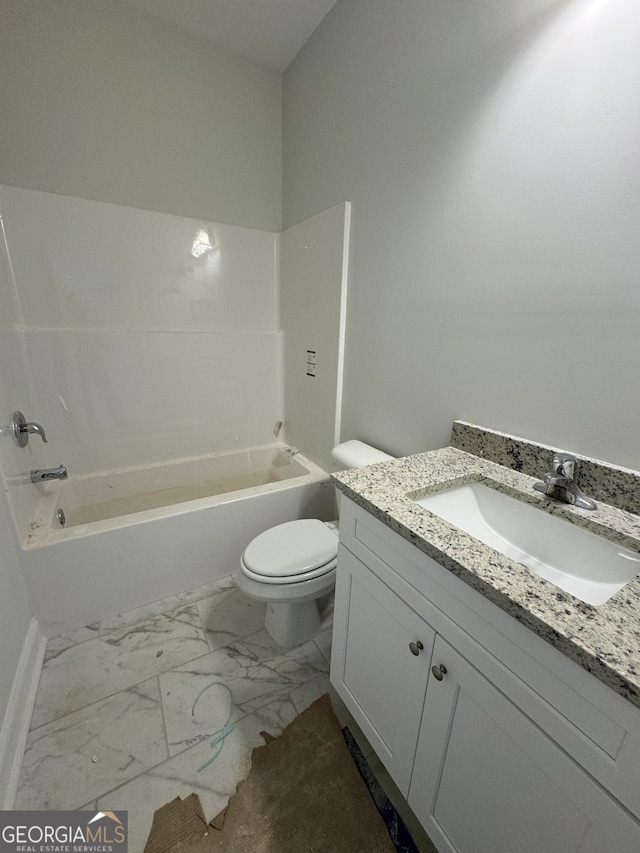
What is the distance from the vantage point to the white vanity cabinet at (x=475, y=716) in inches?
18.6

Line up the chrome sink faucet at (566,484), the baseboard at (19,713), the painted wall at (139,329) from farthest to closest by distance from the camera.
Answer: the painted wall at (139,329), the baseboard at (19,713), the chrome sink faucet at (566,484)

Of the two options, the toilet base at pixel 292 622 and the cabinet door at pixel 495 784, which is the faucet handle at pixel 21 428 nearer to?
the toilet base at pixel 292 622

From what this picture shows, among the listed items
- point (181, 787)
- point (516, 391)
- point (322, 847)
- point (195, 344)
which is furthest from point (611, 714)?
point (195, 344)

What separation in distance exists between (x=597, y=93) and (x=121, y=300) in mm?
2023

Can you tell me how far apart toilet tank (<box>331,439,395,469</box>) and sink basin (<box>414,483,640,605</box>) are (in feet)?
1.57

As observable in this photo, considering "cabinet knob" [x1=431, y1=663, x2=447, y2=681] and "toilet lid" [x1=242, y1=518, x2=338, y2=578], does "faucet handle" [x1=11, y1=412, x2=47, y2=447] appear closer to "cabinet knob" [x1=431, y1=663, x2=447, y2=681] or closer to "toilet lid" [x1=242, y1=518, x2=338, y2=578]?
"toilet lid" [x1=242, y1=518, x2=338, y2=578]

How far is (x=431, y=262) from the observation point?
123 cm

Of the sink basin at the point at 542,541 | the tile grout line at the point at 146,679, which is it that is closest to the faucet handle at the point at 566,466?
the sink basin at the point at 542,541

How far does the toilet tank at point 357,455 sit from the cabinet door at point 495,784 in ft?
2.61

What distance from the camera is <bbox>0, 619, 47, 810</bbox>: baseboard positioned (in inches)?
37.3

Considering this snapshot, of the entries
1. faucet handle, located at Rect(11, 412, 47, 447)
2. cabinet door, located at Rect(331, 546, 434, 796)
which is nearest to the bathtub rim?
faucet handle, located at Rect(11, 412, 47, 447)

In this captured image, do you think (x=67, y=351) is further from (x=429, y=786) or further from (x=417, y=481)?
(x=429, y=786)

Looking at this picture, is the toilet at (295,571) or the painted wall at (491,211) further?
the toilet at (295,571)

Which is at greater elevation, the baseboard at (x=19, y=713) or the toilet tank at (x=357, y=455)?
the toilet tank at (x=357, y=455)
